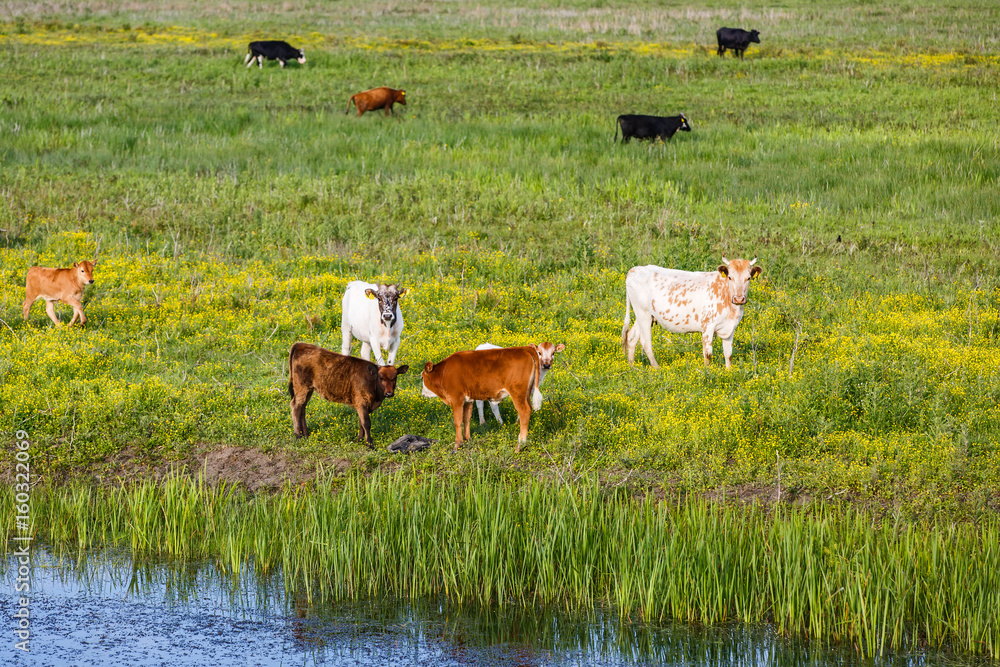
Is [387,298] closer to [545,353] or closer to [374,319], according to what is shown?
[374,319]

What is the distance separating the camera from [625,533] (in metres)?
8.70

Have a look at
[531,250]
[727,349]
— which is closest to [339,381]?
[727,349]

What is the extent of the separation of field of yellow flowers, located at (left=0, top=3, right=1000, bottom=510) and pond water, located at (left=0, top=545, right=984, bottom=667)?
8.27 ft

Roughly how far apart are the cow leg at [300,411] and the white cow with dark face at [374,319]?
1.07 metres

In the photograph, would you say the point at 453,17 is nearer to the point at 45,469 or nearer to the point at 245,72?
the point at 245,72

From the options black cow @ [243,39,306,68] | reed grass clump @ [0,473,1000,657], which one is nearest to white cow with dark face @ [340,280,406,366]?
reed grass clump @ [0,473,1000,657]

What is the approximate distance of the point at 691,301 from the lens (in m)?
13.1

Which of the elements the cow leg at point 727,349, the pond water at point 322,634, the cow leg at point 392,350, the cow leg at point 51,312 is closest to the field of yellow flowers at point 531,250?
the cow leg at point 727,349

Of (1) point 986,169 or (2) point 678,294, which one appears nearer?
(2) point 678,294

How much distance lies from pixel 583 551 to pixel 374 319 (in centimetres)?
461

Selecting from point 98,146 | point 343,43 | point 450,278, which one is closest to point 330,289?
point 450,278

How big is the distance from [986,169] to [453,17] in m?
37.0

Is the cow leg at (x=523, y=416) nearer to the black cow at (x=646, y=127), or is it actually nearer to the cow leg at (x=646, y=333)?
the cow leg at (x=646, y=333)

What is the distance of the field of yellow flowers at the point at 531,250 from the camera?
1106cm
